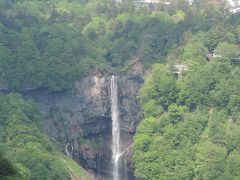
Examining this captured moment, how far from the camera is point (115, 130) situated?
185ft

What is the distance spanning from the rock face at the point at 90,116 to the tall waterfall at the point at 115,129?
0.33m

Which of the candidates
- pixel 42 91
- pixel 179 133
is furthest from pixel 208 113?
pixel 42 91

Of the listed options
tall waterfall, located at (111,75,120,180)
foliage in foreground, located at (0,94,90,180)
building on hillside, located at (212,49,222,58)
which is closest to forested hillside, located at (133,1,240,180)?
building on hillside, located at (212,49,222,58)

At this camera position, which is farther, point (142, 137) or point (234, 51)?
point (234, 51)

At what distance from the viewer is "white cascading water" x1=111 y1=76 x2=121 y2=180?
181ft

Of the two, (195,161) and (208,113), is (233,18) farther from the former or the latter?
(195,161)

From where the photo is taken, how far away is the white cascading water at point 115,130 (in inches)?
2174

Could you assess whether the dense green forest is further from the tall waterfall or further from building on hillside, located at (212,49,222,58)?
the tall waterfall

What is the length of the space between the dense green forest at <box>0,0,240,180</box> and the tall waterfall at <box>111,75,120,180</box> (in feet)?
5.67

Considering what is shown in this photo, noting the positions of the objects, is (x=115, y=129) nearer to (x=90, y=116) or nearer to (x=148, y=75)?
(x=90, y=116)

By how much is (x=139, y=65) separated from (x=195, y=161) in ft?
39.6

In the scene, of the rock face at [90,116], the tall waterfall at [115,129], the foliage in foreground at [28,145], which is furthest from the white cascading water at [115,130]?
the foliage in foreground at [28,145]

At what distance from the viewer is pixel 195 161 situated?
4959cm

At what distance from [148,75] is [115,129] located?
497 centimetres
